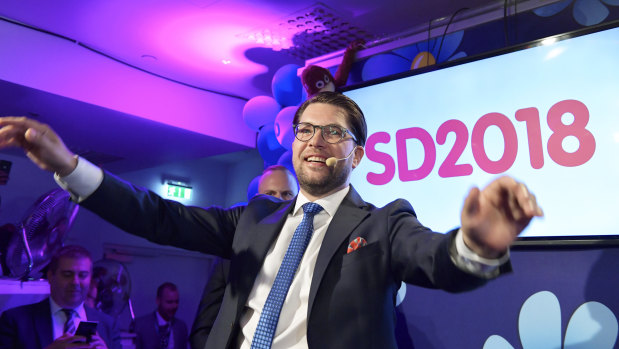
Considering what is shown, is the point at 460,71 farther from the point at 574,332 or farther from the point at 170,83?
the point at 170,83

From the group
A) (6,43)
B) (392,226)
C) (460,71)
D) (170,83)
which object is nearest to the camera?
(392,226)

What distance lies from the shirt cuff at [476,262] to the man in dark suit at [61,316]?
236 cm

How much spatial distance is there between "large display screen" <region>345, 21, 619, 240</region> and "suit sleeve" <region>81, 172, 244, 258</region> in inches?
43.2

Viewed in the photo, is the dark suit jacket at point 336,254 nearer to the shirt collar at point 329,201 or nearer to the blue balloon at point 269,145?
the shirt collar at point 329,201

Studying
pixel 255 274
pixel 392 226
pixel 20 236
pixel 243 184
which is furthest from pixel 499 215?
pixel 243 184

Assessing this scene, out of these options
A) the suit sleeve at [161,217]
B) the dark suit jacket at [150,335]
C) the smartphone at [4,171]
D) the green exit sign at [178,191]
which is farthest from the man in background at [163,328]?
the suit sleeve at [161,217]

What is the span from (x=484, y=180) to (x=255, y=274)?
4.58 ft

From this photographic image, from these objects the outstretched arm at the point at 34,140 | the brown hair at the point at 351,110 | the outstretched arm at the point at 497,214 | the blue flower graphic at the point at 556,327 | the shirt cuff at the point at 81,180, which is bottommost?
the blue flower graphic at the point at 556,327

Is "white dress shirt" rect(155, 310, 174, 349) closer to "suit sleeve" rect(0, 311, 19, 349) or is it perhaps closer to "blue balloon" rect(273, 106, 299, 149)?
"suit sleeve" rect(0, 311, 19, 349)

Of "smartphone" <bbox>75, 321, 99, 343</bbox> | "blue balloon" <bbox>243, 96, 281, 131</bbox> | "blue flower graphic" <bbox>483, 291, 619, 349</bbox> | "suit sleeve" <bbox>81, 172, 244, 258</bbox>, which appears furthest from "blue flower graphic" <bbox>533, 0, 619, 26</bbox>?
"smartphone" <bbox>75, 321, 99, 343</bbox>

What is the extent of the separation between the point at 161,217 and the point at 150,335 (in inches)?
178

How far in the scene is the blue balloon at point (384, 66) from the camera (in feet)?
9.90

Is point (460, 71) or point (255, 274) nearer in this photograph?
point (255, 274)

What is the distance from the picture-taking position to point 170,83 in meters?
5.25
